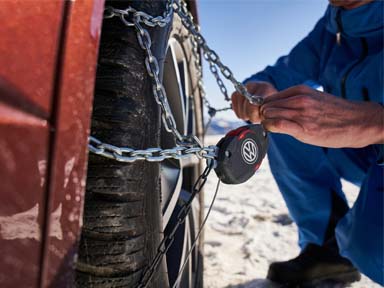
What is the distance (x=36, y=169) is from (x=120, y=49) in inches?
9.6

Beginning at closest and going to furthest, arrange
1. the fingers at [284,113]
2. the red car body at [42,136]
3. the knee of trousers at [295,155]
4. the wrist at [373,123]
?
the red car body at [42,136] → the fingers at [284,113] → the wrist at [373,123] → the knee of trousers at [295,155]

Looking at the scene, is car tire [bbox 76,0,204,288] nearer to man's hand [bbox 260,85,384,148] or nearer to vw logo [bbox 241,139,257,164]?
vw logo [bbox 241,139,257,164]

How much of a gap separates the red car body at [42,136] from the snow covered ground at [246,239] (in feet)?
3.71

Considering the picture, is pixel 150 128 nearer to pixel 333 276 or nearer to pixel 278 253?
pixel 333 276

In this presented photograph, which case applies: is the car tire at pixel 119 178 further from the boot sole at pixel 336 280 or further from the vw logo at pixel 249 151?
the boot sole at pixel 336 280

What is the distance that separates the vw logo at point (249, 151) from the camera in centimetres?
66

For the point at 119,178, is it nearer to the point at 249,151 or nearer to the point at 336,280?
the point at 249,151

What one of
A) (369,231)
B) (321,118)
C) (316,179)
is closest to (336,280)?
(369,231)

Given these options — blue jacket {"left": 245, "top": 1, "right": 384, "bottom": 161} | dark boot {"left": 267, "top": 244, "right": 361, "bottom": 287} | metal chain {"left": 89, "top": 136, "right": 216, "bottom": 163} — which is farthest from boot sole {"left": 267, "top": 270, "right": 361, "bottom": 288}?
metal chain {"left": 89, "top": 136, "right": 216, "bottom": 163}

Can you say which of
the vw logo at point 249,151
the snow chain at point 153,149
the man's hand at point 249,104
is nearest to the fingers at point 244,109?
the man's hand at point 249,104

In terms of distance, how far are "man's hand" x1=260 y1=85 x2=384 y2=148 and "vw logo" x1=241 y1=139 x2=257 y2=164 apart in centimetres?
11

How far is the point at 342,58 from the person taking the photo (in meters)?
1.53

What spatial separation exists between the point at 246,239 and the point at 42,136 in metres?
1.64

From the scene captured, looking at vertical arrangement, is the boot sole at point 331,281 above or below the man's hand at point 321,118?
below
